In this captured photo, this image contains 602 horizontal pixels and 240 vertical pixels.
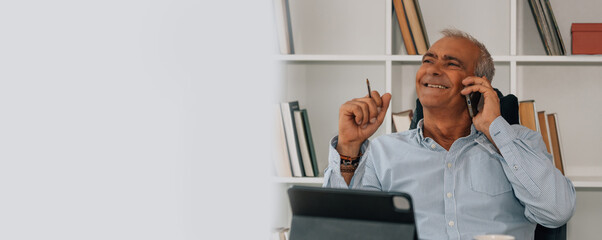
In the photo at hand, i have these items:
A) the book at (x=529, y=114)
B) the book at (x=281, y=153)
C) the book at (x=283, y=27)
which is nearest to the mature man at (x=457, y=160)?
the book at (x=529, y=114)

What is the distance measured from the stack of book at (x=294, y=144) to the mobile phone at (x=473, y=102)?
68 centimetres

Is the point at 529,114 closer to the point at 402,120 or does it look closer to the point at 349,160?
the point at 402,120

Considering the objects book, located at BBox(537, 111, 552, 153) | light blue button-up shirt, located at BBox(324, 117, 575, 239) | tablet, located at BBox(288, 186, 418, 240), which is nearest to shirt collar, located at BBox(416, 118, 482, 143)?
light blue button-up shirt, located at BBox(324, 117, 575, 239)

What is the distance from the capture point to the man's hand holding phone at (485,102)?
5.62 feet

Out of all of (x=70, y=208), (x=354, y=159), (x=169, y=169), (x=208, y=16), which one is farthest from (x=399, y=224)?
(x=208, y=16)

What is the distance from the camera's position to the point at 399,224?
36.8 inches

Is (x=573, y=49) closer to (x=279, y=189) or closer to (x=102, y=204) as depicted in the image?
(x=279, y=189)

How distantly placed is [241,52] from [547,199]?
4.07 feet

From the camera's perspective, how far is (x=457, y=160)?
5.88 ft

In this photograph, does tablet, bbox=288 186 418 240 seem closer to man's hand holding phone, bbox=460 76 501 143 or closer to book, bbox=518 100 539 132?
man's hand holding phone, bbox=460 76 501 143

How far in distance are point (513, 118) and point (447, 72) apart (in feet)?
0.75

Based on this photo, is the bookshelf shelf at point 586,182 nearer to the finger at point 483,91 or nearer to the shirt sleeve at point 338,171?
the finger at point 483,91

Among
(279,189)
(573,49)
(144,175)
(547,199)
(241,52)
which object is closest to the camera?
(547,199)

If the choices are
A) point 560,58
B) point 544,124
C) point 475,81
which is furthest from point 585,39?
point 475,81
